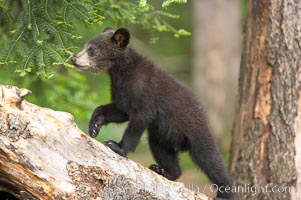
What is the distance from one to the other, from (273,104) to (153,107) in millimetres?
1494

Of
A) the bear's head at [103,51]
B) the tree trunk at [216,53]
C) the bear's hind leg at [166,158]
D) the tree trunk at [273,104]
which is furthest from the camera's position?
the tree trunk at [216,53]

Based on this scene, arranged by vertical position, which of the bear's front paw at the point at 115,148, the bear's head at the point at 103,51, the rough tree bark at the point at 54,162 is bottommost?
the bear's front paw at the point at 115,148

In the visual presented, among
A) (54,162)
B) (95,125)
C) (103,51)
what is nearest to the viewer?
(54,162)

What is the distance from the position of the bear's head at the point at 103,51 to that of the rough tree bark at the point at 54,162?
1.38 meters

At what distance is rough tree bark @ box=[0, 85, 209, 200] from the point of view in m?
4.93

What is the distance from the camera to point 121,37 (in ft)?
21.8

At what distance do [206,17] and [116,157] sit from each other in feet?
38.9

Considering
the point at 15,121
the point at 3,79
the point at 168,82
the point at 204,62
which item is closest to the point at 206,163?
the point at 168,82

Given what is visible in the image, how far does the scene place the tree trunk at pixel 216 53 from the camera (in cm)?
1702

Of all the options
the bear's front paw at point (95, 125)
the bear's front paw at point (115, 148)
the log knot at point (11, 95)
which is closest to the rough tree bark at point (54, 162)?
the log knot at point (11, 95)

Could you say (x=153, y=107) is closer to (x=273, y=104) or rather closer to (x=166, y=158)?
(x=166, y=158)

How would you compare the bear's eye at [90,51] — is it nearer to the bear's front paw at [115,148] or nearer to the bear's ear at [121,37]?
the bear's ear at [121,37]

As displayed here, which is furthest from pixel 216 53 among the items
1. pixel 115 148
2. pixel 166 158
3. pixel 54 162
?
pixel 54 162

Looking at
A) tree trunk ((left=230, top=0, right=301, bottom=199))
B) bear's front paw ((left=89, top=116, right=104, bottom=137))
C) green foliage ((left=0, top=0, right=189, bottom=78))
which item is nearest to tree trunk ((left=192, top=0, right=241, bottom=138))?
tree trunk ((left=230, top=0, right=301, bottom=199))
